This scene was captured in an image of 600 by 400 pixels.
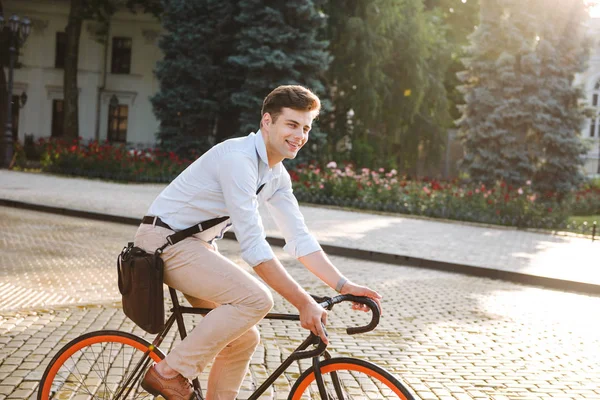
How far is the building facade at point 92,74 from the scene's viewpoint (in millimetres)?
40375

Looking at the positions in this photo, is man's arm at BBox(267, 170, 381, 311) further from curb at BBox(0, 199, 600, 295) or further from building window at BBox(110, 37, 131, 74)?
building window at BBox(110, 37, 131, 74)

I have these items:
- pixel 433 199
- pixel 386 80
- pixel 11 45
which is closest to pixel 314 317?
pixel 433 199

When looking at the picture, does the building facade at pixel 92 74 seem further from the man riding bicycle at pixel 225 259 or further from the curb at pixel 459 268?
the man riding bicycle at pixel 225 259

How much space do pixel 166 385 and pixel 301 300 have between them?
28.9 inches

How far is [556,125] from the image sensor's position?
80.4 feet

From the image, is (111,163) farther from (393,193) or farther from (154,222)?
(154,222)

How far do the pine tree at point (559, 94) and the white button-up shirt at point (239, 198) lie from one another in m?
22.0

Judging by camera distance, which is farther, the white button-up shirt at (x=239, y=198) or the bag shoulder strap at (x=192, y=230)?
the bag shoulder strap at (x=192, y=230)

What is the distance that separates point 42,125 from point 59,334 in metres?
36.9

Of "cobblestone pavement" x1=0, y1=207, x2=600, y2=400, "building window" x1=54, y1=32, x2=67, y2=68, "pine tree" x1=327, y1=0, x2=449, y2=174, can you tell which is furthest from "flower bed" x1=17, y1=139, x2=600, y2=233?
"building window" x1=54, y1=32, x2=67, y2=68

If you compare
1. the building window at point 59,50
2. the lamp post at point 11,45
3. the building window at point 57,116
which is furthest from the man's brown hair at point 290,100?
the building window at point 59,50

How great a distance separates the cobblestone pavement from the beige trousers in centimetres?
140

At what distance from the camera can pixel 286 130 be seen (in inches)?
128

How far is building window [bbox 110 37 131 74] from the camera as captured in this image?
134 feet
